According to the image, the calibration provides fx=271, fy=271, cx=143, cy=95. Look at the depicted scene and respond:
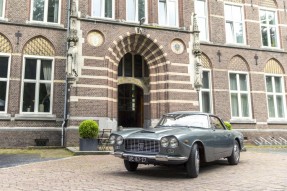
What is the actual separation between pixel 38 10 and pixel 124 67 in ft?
19.1

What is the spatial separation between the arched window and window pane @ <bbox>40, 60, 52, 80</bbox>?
3.97 m

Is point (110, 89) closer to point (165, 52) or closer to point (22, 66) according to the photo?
point (165, 52)

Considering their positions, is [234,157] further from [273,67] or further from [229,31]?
[273,67]

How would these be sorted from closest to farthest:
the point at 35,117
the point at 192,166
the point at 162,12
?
the point at 192,166 < the point at 35,117 < the point at 162,12

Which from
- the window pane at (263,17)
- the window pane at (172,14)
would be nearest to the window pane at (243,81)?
the window pane at (263,17)

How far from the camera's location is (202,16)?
18406 mm

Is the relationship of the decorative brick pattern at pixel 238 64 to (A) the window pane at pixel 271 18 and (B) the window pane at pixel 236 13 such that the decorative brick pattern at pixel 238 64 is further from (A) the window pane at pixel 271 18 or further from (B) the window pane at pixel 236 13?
(A) the window pane at pixel 271 18

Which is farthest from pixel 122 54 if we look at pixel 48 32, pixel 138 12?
pixel 48 32

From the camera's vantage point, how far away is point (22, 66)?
1448 centimetres

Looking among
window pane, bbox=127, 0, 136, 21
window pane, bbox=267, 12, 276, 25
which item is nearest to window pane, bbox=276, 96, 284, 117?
window pane, bbox=267, 12, 276, 25

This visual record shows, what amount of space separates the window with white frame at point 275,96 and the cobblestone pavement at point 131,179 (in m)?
12.7

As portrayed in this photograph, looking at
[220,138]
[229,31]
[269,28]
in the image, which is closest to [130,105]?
[229,31]

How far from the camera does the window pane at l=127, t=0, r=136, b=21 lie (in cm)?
1602

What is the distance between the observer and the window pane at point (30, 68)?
14648 millimetres
